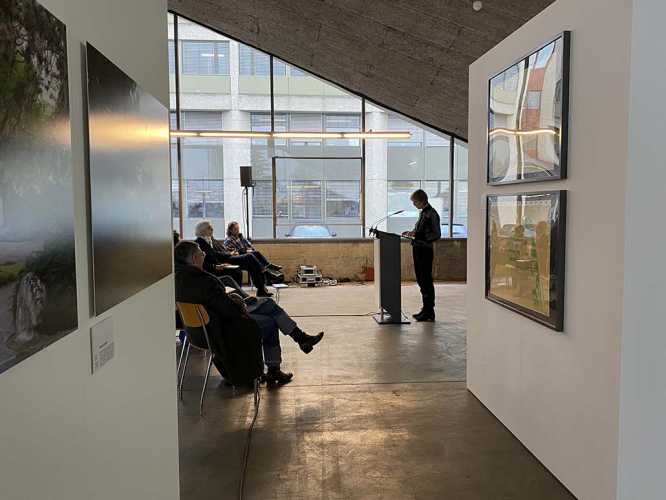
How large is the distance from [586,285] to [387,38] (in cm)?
562

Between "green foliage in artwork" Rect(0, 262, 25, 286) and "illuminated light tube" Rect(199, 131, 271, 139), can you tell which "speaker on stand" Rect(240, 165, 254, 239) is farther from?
"green foliage in artwork" Rect(0, 262, 25, 286)

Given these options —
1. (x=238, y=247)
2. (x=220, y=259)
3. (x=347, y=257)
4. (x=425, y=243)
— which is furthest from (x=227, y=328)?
(x=347, y=257)

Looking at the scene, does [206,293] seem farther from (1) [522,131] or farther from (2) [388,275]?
(2) [388,275]

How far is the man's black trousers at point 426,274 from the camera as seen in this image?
7.23 meters

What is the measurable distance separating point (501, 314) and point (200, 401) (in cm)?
228

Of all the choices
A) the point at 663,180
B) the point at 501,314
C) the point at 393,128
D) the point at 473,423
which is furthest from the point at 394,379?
the point at 393,128

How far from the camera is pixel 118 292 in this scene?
64.6 inches

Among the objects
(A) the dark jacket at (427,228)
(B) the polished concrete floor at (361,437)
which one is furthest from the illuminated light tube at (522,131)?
(A) the dark jacket at (427,228)

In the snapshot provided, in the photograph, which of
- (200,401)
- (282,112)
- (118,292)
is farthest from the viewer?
(282,112)

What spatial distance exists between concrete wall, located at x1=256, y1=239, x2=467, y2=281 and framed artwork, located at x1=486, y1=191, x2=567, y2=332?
7.11 meters

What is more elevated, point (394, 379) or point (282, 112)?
point (282, 112)

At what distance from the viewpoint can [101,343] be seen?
1.52m

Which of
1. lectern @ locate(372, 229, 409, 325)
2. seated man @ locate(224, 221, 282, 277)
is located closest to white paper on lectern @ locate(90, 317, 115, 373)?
lectern @ locate(372, 229, 409, 325)

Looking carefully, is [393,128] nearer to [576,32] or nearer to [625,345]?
[576,32]
